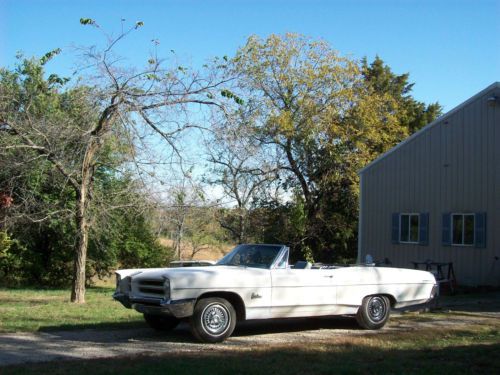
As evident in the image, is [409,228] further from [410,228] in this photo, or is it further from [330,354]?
A: [330,354]

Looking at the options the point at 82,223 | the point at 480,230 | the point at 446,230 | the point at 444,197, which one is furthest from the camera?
the point at 444,197

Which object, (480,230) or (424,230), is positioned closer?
(480,230)

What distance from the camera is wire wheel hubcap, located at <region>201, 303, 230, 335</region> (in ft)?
28.6

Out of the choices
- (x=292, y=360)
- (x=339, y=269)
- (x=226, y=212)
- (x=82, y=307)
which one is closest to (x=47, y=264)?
(x=226, y=212)

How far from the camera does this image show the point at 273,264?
9.66 m

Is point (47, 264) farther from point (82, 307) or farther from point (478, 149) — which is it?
point (478, 149)

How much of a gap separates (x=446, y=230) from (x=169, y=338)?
12.4 metres

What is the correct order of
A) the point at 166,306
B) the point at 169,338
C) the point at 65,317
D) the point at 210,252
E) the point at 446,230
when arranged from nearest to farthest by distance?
the point at 166,306 < the point at 169,338 < the point at 65,317 < the point at 446,230 < the point at 210,252

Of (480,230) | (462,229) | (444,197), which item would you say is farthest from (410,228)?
(480,230)

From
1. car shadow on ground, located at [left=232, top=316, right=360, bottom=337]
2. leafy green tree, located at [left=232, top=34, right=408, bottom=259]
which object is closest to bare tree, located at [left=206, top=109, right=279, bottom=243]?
leafy green tree, located at [left=232, top=34, right=408, bottom=259]

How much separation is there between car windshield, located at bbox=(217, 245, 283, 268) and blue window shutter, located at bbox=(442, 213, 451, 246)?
1073 cm

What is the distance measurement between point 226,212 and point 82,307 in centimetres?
1651

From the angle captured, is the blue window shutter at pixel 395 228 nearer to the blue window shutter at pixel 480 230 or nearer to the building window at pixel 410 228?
the building window at pixel 410 228

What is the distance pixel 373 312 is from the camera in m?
10.3
